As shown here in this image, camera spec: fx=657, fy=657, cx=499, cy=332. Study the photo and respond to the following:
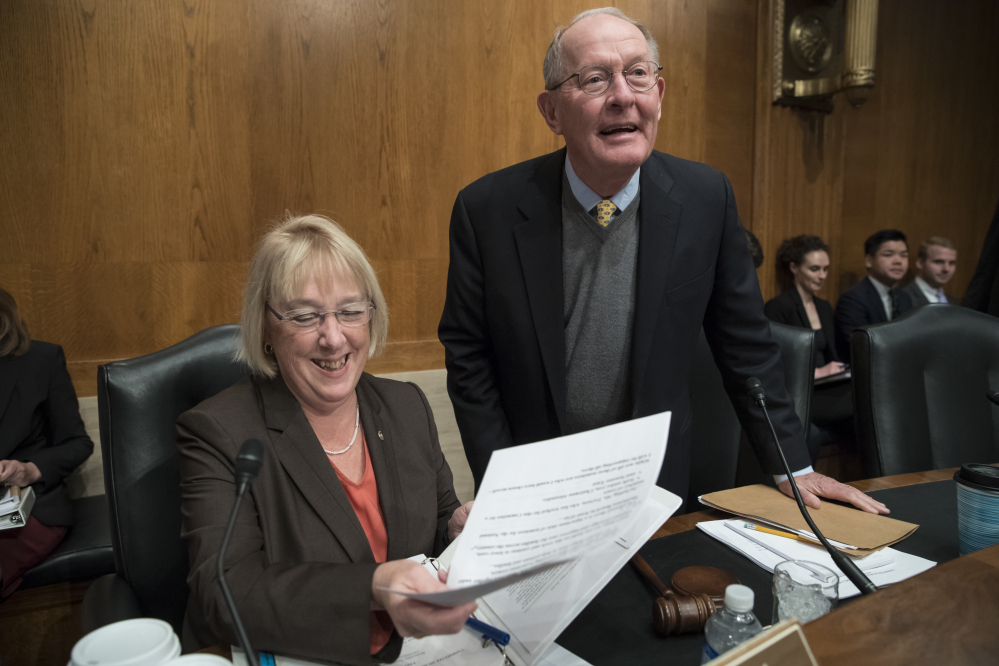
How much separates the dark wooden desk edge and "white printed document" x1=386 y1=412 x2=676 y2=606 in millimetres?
663

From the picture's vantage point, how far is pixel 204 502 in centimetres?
105

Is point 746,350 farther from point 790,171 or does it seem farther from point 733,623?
point 790,171

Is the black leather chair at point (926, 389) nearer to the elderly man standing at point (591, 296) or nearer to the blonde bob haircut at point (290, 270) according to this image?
the elderly man standing at point (591, 296)

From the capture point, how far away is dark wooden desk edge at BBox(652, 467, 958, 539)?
1320 millimetres

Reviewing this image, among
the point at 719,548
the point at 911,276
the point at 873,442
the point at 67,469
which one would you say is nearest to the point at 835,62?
the point at 911,276

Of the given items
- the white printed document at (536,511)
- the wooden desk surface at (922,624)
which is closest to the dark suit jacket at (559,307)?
the wooden desk surface at (922,624)

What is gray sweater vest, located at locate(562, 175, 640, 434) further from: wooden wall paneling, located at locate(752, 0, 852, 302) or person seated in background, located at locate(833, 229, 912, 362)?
person seated in background, located at locate(833, 229, 912, 362)

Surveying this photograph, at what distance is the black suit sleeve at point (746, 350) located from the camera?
1.47m

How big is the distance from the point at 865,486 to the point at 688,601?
860 millimetres

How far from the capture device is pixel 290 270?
4.07 ft

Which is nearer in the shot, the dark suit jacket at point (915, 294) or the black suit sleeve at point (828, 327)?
the black suit sleeve at point (828, 327)

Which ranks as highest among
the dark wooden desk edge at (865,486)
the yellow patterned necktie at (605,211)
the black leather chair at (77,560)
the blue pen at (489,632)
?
the yellow patterned necktie at (605,211)

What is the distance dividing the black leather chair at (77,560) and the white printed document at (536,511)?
1.71 meters

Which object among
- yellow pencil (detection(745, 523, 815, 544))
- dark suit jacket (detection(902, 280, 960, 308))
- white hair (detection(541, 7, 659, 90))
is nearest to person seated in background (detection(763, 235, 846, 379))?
dark suit jacket (detection(902, 280, 960, 308))
